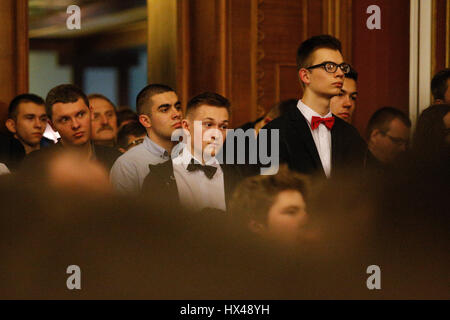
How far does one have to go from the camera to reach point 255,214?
1.59 m

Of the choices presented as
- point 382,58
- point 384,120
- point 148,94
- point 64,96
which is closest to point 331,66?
point 384,120

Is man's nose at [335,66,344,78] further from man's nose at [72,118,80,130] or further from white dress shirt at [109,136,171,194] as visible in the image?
man's nose at [72,118,80,130]

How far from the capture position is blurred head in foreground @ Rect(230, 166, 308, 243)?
5.13ft

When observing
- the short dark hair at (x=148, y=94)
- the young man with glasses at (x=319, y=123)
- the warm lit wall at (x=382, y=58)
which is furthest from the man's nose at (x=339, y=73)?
the warm lit wall at (x=382, y=58)

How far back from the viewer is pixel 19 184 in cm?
142

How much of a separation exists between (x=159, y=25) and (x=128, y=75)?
16.6 ft

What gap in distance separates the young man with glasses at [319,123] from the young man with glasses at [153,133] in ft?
1.50

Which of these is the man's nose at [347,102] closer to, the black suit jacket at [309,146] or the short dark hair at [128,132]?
the black suit jacket at [309,146]

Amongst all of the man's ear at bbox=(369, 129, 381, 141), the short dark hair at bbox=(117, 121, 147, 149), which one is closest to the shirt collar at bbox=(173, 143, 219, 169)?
the man's ear at bbox=(369, 129, 381, 141)

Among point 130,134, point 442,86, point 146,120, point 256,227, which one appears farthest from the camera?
point 130,134

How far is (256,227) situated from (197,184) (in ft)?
1.38

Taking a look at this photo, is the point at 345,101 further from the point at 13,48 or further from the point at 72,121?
the point at 13,48
